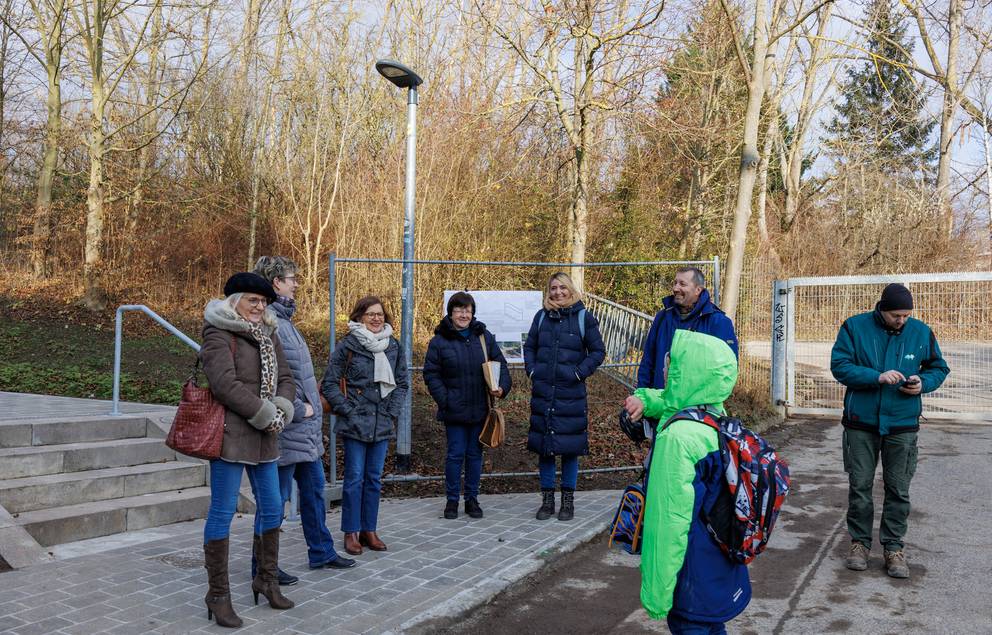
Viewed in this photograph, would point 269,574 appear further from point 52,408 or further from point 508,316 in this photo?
point 52,408

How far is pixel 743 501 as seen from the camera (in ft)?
9.47

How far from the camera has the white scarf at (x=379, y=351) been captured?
18.2ft

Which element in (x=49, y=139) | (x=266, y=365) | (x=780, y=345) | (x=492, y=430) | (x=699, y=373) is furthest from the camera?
(x=49, y=139)

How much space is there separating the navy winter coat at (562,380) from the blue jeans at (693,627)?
344 centimetres

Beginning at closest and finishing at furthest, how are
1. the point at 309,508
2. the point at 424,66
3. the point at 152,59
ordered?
the point at 309,508
the point at 424,66
the point at 152,59

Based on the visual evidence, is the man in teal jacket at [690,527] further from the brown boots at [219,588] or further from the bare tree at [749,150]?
the bare tree at [749,150]

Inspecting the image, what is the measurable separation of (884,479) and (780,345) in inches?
271

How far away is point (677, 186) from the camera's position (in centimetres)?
2162

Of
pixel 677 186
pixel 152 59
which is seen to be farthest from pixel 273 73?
pixel 677 186

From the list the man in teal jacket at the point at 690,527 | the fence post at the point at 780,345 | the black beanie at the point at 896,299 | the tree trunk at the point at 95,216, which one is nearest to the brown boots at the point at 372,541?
the man in teal jacket at the point at 690,527

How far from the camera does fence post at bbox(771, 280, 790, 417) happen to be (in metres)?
12.1

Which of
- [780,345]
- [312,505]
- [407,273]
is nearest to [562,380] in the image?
[407,273]

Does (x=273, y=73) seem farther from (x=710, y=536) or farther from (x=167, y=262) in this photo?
(x=710, y=536)

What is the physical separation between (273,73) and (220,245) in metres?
5.12
